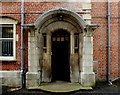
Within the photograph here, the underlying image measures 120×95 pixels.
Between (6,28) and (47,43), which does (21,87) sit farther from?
(6,28)

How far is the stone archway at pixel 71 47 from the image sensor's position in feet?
18.1

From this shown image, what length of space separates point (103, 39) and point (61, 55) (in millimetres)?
2867

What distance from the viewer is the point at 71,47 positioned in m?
6.20

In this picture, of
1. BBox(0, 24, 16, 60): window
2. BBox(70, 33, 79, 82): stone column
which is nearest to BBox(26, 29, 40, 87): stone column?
BBox(0, 24, 16, 60): window

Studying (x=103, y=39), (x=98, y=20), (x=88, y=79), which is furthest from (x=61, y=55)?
(x=98, y=20)

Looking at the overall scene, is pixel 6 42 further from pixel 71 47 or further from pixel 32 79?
pixel 71 47

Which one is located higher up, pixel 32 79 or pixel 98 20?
pixel 98 20

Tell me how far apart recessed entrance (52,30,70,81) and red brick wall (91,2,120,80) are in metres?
1.77

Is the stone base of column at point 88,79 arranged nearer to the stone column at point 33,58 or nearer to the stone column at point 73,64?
the stone column at point 73,64

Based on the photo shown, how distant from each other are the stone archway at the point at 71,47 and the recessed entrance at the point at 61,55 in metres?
0.38

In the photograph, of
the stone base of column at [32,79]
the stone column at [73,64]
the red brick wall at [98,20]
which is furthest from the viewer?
the red brick wall at [98,20]

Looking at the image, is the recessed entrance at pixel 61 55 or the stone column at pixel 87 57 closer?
the stone column at pixel 87 57

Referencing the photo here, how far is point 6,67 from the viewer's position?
618cm

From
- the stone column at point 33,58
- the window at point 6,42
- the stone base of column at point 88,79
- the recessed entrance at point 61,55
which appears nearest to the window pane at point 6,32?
the window at point 6,42
